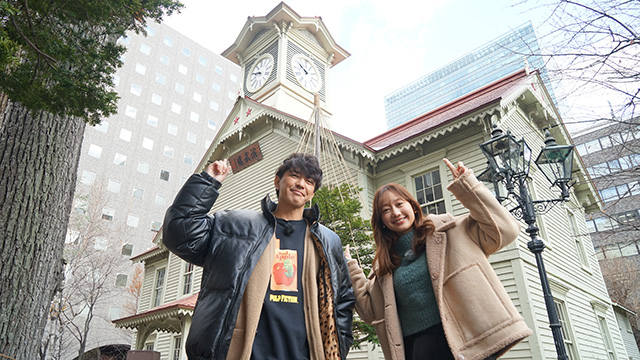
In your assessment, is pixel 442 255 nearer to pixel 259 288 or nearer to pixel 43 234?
pixel 259 288

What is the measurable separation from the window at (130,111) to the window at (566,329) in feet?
130

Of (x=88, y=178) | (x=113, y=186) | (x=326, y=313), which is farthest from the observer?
(x=113, y=186)

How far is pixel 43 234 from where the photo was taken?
3533mm

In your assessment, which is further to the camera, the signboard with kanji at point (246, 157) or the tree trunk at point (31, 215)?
the signboard with kanji at point (246, 157)

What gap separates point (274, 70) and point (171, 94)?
107ft

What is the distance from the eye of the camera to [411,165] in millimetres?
9922

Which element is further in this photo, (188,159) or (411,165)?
(188,159)

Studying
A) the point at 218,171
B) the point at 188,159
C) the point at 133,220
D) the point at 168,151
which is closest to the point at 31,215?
the point at 218,171

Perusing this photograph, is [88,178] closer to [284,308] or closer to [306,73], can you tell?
[306,73]

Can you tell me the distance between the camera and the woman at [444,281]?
6.64ft

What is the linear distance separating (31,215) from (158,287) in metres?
13.7

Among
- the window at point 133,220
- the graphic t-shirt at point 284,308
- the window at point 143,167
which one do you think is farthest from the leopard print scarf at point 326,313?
the window at point 143,167

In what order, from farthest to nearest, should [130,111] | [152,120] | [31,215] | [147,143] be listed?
[152,120]
[130,111]
[147,143]
[31,215]

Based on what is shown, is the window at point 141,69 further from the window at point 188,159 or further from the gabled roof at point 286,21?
the gabled roof at point 286,21
